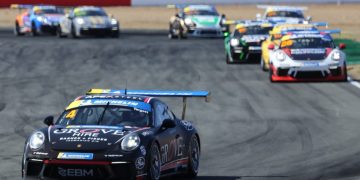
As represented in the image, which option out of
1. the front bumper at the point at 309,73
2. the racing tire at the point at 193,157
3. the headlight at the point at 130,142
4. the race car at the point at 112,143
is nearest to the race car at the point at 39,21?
the front bumper at the point at 309,73

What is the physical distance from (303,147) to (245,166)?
7.47ft

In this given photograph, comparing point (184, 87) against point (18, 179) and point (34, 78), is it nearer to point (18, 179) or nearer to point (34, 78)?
point (34, 78)

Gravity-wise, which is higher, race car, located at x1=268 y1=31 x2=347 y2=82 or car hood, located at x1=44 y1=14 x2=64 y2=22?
race car, located at x1=268 y1=31 x2=347 y2=82

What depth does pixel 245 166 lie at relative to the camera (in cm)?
1442

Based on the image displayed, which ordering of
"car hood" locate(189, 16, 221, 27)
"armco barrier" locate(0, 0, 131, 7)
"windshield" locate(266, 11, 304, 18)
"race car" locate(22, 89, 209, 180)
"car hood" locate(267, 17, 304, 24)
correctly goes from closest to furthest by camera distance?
"race car" locate(22, 89, 209, 180) < "car hood" locate(267, 17, 304, 24) < "windshield" locate(266, 11, 304, 18) < "car hood" locate(189, 16, 221, 27) < "armco barrier" locate(0, 0, 131, 7)

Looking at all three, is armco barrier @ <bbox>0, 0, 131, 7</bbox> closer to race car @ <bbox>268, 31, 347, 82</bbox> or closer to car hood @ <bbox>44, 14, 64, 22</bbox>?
car hood @ <bbox>44, 14, 64, 22</bbox>

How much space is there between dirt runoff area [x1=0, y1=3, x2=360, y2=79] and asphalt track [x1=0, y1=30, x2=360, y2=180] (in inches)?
540

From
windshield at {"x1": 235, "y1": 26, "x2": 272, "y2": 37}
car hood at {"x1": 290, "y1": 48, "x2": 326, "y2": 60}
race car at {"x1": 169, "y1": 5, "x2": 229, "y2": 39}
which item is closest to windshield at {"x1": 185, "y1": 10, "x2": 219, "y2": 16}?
race car at {"x1": 169, "y1": 5, "x2": 229, "y2": 39}

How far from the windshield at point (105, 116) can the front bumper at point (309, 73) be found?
14.3 m

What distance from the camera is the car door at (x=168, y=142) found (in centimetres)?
1252

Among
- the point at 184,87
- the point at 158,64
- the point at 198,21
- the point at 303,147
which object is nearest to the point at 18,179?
the point at 303,147

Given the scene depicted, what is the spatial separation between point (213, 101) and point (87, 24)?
18387mm

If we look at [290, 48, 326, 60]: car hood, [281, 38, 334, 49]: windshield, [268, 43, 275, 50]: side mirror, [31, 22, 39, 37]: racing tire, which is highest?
[281, 38, 334, 49]: windshield

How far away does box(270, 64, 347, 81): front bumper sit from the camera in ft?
87.5
